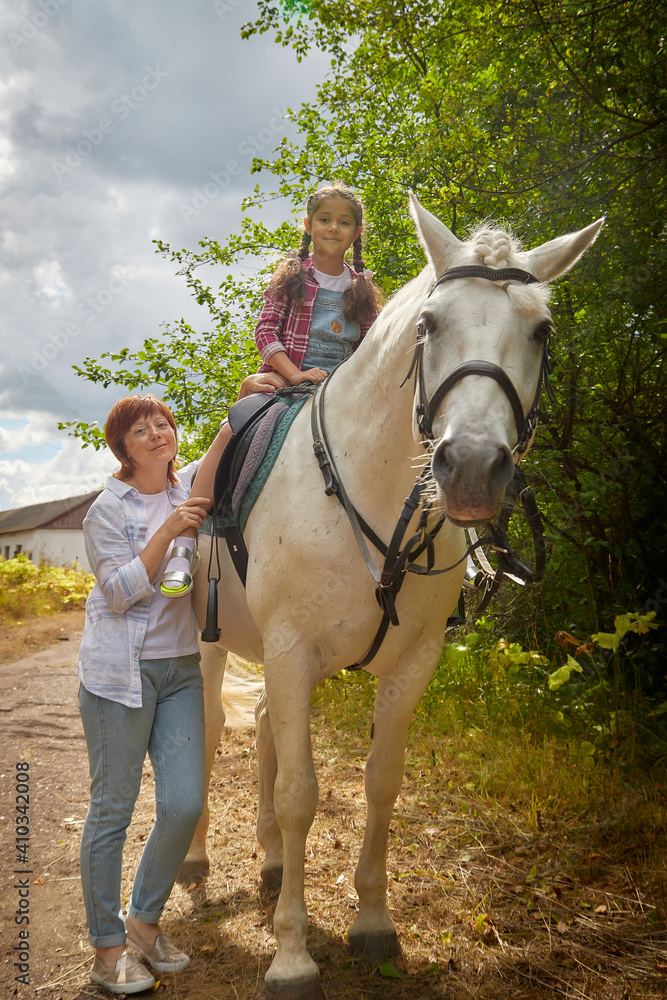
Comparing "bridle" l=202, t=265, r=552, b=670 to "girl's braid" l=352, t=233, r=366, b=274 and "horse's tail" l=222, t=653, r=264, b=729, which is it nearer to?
"girl's braid" l=352, t=233, r=366, b=274

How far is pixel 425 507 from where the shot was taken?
2113 millimetres

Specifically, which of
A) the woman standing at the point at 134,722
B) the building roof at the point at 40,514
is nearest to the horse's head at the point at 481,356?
the woman standing at the point at 134,722

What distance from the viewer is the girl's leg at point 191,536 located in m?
2.53

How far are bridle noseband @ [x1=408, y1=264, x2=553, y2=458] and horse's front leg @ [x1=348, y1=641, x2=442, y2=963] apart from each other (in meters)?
1.09

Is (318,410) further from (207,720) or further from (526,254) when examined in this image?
(207,720)

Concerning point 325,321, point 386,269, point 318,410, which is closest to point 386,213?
point 386,269

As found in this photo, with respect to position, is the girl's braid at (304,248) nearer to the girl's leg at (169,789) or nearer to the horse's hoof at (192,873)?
the girl's leg at (169,789)

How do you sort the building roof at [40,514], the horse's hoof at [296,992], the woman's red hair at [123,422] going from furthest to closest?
the building roof at [40,514]
the woman's red hair at [123,422]
the horse's hoof at [296,992]

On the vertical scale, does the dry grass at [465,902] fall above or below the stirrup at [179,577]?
below

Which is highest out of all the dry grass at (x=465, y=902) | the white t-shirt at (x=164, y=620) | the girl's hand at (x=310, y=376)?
the girl's hand at (x=310, y=376)

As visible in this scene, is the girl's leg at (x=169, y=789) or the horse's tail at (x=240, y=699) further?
the horse's tail at (x=240, y=699)

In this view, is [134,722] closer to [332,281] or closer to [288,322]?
[288,322]

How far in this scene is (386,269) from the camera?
6508 mm

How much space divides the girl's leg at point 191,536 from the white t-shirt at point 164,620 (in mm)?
88
